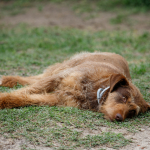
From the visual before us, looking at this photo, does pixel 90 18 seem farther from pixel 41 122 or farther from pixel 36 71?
pixel 41 122

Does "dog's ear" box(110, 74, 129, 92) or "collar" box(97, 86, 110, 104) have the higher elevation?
"dog's ear" box(110, 74, 129, 92)

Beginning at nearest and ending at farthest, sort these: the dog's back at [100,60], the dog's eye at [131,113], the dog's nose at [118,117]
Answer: the dog's nose at [118,117] < the dog's eye at [131,113] < the dog's back at [100,60]

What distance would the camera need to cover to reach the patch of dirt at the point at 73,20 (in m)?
13.6

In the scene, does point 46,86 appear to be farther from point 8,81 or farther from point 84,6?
point 84,6

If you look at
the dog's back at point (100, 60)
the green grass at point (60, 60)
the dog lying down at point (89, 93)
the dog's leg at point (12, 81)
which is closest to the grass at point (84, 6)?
the green grass at point (60, 60)

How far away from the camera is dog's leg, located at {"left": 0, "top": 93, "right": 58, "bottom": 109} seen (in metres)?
4.54

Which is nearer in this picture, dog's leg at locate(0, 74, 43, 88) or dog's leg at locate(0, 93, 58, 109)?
dog's leg at locate(0, 93, 58, 109)

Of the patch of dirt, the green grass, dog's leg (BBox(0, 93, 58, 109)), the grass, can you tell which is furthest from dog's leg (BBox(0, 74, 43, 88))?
the grass

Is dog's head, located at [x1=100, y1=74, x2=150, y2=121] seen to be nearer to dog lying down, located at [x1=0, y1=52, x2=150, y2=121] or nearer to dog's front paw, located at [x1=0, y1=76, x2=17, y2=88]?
dog lying down, located at [x1=0, y1=52, x2=150, y2=121]

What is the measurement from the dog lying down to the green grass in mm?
204

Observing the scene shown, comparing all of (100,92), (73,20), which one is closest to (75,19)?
(73,20)

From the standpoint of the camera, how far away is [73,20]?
14.5 metres

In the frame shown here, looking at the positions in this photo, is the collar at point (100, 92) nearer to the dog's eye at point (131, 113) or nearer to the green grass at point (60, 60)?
the green grass at point (60, 60)

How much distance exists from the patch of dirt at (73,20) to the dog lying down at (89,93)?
8.60 m
